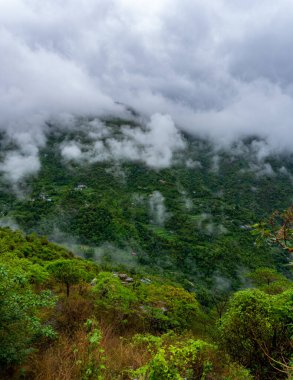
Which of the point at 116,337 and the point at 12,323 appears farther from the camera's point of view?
the point at 116,337

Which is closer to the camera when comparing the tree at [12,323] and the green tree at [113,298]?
the tree at [12,323]

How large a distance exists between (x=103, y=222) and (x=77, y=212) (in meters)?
17.9

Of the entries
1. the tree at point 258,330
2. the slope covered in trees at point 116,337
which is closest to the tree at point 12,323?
the slope covered in trees at point 116,337

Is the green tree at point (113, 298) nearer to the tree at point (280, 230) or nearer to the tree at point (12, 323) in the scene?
the tree at point (12, 323)

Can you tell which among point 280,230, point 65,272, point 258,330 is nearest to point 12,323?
point 280,230

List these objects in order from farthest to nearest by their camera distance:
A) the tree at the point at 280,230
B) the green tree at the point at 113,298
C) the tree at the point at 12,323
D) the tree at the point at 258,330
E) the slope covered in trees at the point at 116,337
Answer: the green tree at the point at 113,298 < the tree at the point at 258,330 < the tree at the point at 12,323 < the slope covered in trees at the point at 116,337 < the tree at the point at 280,230

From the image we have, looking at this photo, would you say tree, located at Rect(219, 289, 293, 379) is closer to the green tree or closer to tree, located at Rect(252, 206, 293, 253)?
tree, located at Rect(252, 206, 293, 253)

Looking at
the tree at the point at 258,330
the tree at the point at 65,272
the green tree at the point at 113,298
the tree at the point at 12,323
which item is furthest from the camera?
the tree at the point at 65,272

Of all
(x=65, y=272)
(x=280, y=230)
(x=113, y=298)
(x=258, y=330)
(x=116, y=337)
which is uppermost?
(x=65, y=272)

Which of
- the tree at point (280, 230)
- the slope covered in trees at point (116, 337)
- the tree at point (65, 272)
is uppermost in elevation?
the tree at point (65, 272)

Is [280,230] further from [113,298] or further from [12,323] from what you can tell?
[113,298]

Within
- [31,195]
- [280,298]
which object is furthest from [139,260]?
[280,298]

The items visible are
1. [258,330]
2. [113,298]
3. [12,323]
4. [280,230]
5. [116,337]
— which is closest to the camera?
[280,230]

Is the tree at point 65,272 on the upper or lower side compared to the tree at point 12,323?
upper
